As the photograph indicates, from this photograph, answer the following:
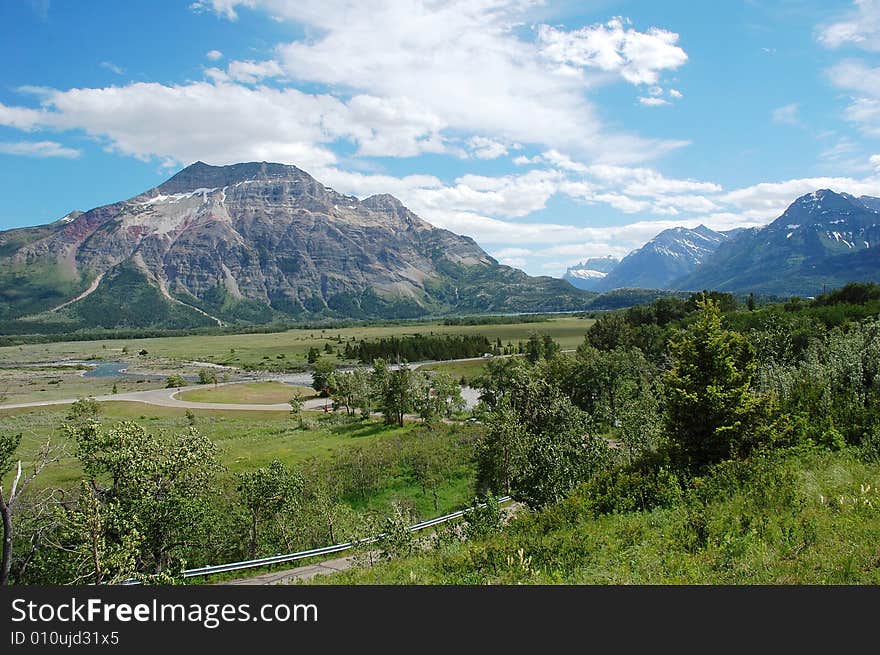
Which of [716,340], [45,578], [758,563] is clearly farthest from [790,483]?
[45,578]

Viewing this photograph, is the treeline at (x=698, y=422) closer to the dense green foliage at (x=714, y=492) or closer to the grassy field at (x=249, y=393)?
the dense green foliage at (x=714, y=492)

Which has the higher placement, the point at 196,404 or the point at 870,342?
Result: the point at 870,342

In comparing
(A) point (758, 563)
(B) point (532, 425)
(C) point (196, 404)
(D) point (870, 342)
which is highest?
(D) point (870, 342)

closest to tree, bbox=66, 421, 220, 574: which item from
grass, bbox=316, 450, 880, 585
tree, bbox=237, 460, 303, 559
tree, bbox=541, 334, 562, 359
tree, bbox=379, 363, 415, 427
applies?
tree, bbox=237, 460, 303, 559

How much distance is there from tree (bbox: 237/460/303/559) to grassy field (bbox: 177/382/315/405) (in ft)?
273

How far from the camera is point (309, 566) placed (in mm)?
29047

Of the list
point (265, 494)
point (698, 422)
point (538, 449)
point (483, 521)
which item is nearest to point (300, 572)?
point (265, 494)

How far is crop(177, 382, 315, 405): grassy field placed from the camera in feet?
409

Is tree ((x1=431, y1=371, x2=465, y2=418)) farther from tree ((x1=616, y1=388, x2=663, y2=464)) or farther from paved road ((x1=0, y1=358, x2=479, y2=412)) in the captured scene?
tree ((x1=616, y1=388, x2=663, y2=464))

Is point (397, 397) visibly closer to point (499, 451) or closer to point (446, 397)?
point (446, 397)

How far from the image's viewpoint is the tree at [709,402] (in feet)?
69.1

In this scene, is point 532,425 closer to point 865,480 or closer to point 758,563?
point 865,480

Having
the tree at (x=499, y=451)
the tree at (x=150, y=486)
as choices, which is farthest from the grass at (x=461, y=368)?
the tree at (x=150, y=486)

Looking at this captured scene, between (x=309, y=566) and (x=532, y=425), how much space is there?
20.9 meters
